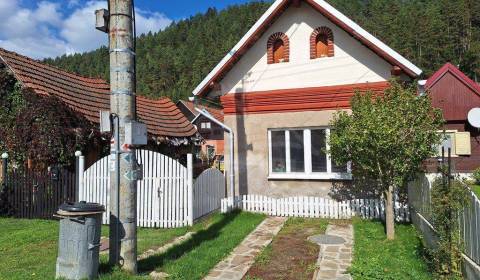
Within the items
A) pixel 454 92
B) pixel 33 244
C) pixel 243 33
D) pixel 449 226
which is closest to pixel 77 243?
pixel 33 244

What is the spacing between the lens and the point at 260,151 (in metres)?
12.4

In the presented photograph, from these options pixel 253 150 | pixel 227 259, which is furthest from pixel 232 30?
pixel 227 259

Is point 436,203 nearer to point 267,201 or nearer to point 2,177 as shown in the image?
point 267,201

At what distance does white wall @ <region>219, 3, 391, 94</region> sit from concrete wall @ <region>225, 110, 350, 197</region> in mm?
958

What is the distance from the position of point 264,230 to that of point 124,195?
15.0 feet

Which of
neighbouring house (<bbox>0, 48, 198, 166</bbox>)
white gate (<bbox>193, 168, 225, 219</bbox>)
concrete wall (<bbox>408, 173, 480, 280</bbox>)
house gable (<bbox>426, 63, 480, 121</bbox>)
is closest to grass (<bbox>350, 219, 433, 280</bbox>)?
concrete wall (<bbox>408, 173, 480, 280</bbox>)

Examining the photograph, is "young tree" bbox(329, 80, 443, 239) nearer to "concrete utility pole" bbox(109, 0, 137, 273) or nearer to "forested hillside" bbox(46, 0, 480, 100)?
"concrete utility pole" bbox(109, 0, 137, 273)

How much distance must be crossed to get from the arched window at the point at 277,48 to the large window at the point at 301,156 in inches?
89.0

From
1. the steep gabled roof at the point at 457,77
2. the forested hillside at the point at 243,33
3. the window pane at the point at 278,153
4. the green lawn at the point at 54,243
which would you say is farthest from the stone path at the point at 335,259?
the forested hillside at the point at 243,33

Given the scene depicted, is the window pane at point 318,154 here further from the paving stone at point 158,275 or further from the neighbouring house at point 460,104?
the neighbouring house at point 460,104

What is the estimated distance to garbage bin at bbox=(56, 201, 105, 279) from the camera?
5.45m

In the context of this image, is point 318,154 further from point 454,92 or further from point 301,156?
point 454,92

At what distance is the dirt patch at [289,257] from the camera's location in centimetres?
636

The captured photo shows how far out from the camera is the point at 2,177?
11984mm
